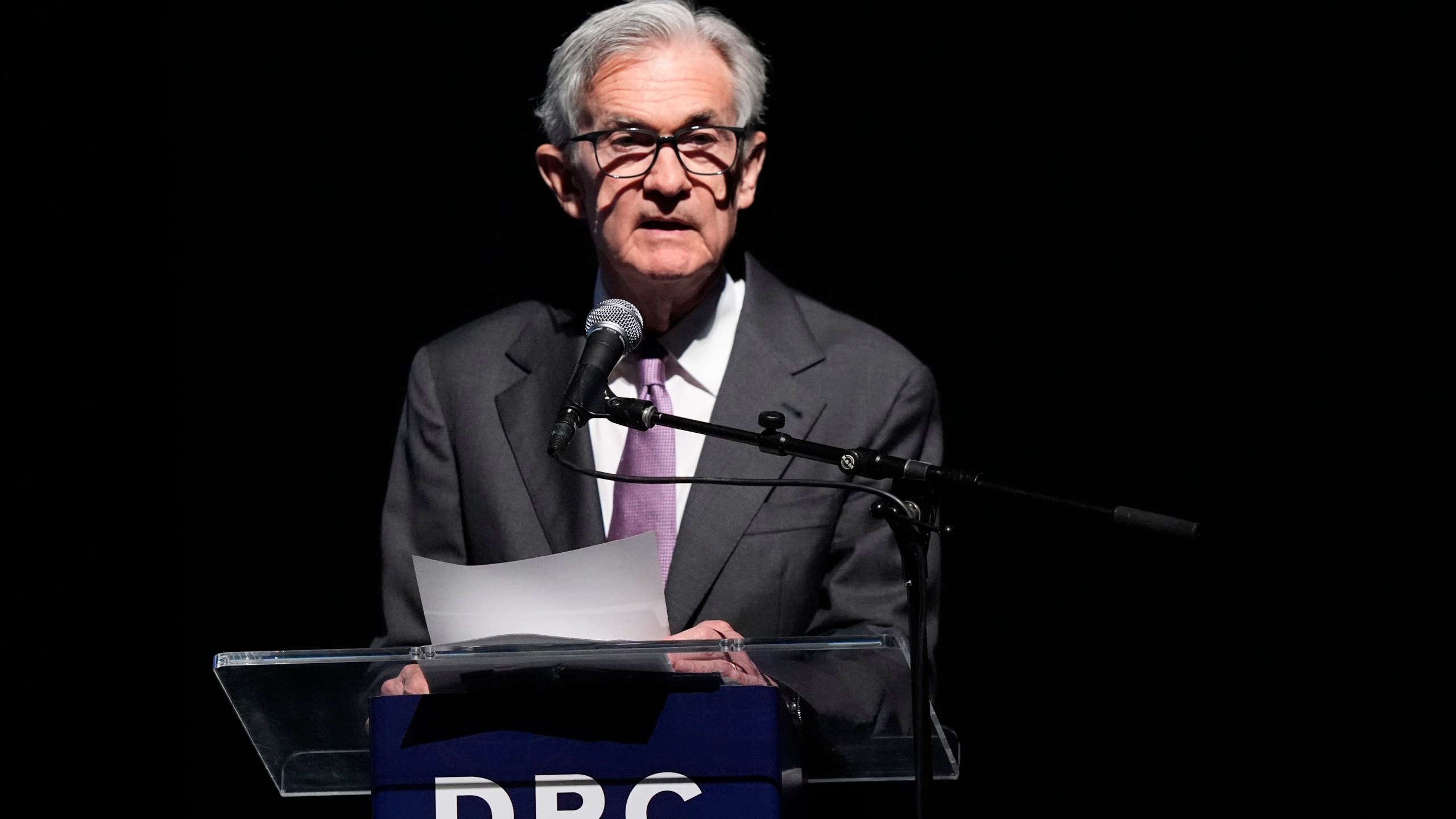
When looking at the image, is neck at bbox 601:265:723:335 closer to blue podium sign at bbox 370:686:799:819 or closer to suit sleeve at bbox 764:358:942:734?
suit sleeve at bbox 764:358:942:734

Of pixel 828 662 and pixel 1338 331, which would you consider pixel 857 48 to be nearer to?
pixel 1338 331

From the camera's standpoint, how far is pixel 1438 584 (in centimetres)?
278

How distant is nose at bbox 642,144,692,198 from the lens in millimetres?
2447

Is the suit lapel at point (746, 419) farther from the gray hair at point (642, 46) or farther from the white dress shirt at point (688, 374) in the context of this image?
the gray hair at point (642, 46)

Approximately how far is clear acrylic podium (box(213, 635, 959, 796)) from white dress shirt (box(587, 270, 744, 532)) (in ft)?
2.54

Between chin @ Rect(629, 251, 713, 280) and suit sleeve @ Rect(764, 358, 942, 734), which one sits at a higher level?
chin @ Rect(629, 251, 713, 280)

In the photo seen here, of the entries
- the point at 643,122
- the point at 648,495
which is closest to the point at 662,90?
the point at 643,122

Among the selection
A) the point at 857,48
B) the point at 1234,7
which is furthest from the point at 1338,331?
the point at 857,48

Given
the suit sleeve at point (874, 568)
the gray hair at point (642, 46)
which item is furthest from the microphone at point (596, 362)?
the gray hair at point (642, 46)

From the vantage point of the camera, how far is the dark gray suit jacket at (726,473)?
7.84 ft

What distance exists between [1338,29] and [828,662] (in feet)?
6.20

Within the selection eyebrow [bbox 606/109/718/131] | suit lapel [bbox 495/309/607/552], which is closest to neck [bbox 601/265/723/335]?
suit lapel [bbox 495/309/607/552]

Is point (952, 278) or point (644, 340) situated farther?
point (952, 278)

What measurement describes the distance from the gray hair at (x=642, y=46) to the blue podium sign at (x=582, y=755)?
3.95ft
